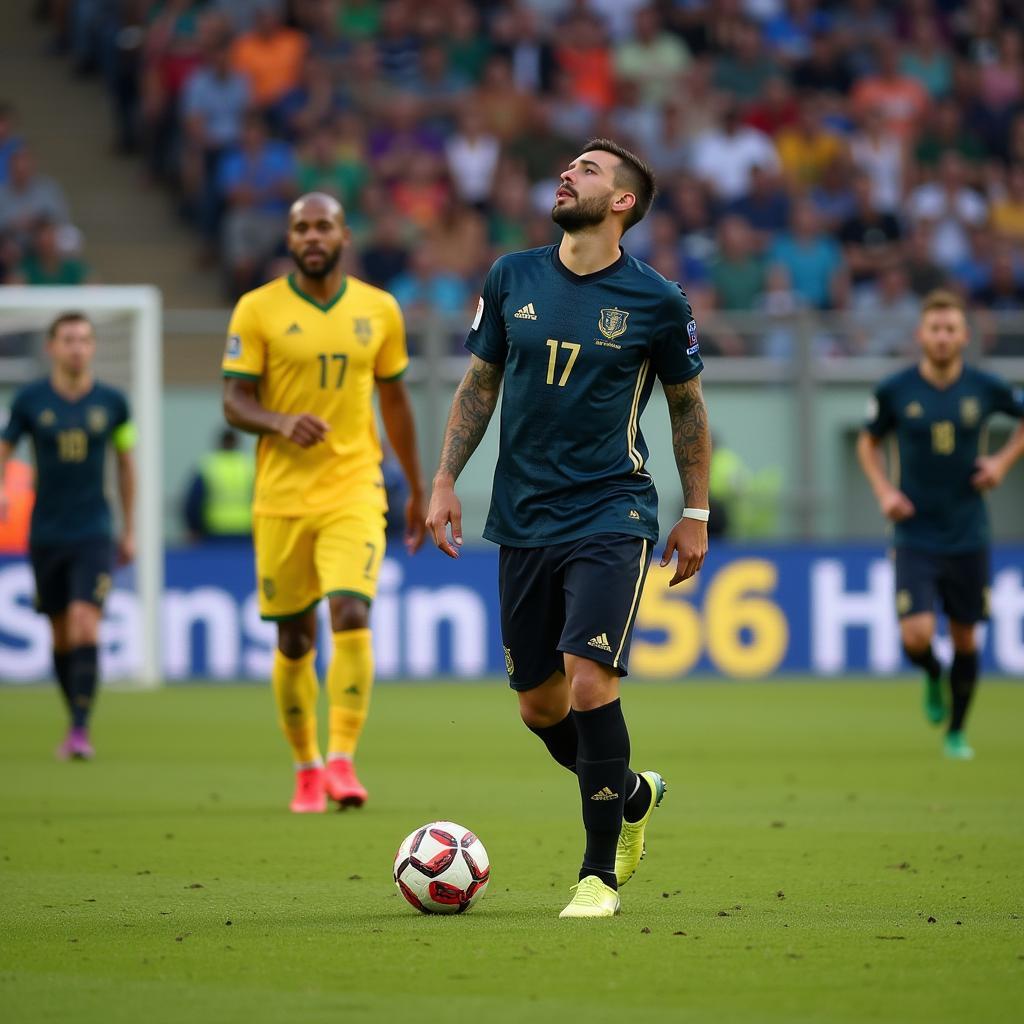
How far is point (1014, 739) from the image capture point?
13.8 metres

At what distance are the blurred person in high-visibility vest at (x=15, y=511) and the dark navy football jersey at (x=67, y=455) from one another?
17.9 ft

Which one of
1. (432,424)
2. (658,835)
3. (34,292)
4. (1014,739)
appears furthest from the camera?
(432,424)

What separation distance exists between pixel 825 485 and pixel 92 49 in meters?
10.9

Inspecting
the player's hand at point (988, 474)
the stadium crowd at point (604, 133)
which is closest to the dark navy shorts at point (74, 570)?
the player's hand at point (988, 474)

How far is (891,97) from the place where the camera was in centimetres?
2442

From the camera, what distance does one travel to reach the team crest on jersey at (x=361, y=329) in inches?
384

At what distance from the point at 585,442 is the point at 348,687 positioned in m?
3.12

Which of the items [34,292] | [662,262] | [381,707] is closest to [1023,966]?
[381,707]

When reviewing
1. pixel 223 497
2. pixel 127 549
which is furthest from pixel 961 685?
pixel 223 497

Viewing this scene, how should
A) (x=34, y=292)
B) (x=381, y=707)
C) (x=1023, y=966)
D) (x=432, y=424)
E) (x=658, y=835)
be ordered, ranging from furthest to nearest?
(x=432, y=424)
(x=34, y=292)
(x=381, y=707)
(x=658, y=835)
(x=1023, y=966)

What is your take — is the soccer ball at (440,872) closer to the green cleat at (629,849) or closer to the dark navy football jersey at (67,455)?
the green cleat at (629,849)

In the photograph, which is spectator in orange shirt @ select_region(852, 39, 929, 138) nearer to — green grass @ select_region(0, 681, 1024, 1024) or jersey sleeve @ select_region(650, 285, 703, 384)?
green grass @ select_region(0, 681, 1024, 1024)

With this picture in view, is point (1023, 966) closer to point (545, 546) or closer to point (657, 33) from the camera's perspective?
point (545, 546)

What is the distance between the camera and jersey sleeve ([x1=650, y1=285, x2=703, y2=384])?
671cm
